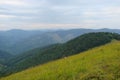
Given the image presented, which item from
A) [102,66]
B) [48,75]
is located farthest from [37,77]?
[102,66]

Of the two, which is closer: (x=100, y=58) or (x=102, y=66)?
(x=102, y=66)

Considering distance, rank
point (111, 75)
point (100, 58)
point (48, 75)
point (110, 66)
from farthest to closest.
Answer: point (100, 58), point (48, 75), point (110, 66), point (111, 75)

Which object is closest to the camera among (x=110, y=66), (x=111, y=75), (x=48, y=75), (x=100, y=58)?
(x=111, y=75)

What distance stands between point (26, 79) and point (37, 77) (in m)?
1.43

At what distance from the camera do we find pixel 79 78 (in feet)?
60.7

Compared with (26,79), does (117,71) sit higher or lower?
higher

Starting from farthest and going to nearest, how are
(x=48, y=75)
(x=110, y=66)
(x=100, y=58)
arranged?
(x=100, y=58)
(x=48, y=75)
(x=110, y=66)

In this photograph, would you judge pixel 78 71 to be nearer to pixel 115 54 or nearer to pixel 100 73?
pixel 100 73

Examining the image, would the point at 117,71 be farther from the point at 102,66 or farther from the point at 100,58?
the point at 100,58

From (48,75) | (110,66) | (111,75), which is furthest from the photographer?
(48,75)


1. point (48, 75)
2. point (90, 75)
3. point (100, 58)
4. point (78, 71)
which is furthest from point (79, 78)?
point (100, 58)

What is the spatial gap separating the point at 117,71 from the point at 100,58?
212 inches

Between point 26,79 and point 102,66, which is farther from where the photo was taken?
point 26,79

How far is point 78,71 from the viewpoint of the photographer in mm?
20625
